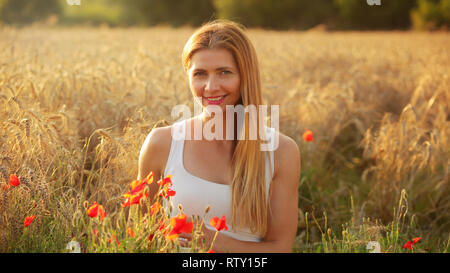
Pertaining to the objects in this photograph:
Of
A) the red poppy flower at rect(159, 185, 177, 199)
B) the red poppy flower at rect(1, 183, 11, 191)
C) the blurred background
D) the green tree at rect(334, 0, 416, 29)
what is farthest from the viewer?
the green tree at rect(334, 0, 416, 29)

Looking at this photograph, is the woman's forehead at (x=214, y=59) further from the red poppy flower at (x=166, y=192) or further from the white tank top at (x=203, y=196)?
the red poppy flower at (x=166, y=192)

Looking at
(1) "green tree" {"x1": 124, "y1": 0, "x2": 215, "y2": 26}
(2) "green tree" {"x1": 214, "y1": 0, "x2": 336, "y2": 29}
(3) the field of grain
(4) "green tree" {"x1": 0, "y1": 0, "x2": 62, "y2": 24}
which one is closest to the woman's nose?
(3) the field of grain

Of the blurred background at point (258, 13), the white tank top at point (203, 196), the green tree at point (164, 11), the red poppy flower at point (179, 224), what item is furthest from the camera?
the green tree at point (164, 11)

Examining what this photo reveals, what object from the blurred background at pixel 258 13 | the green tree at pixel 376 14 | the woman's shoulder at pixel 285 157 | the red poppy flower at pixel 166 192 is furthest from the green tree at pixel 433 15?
the red poppy flower at pixel 166 192

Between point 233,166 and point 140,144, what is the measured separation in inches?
25.5

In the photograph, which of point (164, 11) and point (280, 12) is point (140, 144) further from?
point (164, 11)

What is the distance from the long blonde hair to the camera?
1913 millimetres

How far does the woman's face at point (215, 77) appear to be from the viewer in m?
1.89

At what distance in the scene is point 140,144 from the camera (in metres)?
2.45

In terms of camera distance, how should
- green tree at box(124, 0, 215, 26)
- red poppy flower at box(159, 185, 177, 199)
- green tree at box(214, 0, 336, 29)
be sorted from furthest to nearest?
green tree at box(124, 0, 215, 26) < green tree at box(214, 0, 336, 29) < red poppy flower at box(159, 185, 177, 199)

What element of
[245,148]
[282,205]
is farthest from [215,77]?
[282,205]

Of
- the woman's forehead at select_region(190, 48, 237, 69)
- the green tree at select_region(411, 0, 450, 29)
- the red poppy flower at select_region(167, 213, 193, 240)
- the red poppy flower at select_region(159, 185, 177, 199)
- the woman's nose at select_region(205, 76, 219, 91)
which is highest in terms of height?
the green tree at select_region(411, 0, 450, 29)

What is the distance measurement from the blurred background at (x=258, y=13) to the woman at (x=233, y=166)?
90.2ft

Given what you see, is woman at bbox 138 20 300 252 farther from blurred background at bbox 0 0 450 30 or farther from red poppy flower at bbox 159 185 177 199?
blurred background at bbox 0 0 450 30
